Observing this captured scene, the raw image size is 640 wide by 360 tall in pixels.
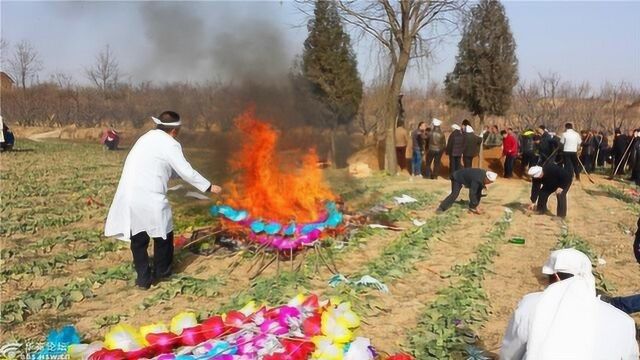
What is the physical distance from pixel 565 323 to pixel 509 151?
614 inches

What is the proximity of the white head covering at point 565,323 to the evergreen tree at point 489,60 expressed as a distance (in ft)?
63.7

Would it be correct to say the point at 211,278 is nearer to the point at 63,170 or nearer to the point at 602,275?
the point at 602,275

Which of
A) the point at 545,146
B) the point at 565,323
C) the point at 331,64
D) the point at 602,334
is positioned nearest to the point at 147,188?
the point at 565,323

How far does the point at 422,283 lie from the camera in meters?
6.68

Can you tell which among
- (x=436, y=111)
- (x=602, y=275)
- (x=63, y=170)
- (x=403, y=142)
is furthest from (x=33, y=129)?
(x=602, y=275)

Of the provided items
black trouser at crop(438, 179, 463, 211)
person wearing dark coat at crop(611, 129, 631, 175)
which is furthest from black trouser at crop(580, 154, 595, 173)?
black trouser at crop(438, 179, 463, 211)

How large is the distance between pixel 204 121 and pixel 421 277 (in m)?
6.53

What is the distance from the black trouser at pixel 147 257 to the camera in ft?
20.1

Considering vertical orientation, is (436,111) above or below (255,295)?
above

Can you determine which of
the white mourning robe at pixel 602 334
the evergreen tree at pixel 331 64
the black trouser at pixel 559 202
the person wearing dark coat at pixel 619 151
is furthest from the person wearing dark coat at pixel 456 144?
the white mourning robe at pixel 602 334

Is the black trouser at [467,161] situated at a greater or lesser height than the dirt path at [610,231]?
greater

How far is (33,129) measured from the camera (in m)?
34.1

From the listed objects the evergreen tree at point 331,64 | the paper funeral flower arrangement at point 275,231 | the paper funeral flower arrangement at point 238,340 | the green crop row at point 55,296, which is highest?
the evergreen tree at point 331,64

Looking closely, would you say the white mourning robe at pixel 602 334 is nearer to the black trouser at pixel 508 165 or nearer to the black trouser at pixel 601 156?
the black trouser at pixel 508 165
